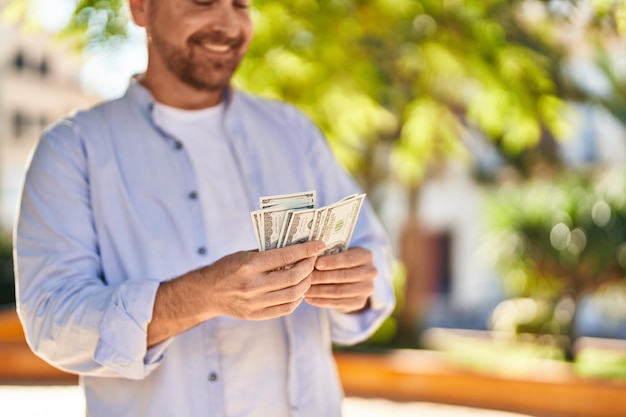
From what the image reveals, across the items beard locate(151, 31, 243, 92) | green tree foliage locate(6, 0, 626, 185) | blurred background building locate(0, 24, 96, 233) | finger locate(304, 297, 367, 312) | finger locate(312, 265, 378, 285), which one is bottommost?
finger locate(304, 297, 367, 312)

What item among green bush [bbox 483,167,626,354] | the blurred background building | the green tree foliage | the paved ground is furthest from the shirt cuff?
the blurred background building

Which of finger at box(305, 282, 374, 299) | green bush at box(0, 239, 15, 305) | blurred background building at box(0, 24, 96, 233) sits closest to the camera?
finger at box(305, 282, 374, 299)

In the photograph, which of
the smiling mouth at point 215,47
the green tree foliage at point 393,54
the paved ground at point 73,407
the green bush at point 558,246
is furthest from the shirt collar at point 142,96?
the green bush at point 558,246

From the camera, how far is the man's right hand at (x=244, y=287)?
1.76 metres

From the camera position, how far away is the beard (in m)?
2.26

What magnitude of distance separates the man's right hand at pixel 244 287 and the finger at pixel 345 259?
0.06 meters

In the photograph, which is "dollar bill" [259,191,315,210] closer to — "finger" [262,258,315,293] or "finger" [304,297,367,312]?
"finger" [262,258,315,293]

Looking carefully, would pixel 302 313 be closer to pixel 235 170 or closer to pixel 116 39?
pixel 235 170

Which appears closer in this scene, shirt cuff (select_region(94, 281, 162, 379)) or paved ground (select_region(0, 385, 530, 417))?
shirt cuff (select_region(94, 281, 162, 379))

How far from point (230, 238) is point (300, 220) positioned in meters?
0.53

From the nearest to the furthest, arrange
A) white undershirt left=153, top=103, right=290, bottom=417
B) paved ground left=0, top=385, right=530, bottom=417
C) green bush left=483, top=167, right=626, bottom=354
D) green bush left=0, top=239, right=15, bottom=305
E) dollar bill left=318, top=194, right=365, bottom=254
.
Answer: dollar bill left=318, top=194, right=365, bottom=254 → white undershirt left=153, top=103, right=290, bottom=417 → paved ground left=0, top=385, right=530, bottom=417 → green bush left=483, top=167, right=626, bottom=354 → green bush left=0, top=239, right=15, bottom=305

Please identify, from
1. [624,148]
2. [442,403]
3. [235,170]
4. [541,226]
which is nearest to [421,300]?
[541,226]

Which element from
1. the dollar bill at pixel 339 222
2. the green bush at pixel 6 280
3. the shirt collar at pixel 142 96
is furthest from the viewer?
the green bush at pixel 6 280

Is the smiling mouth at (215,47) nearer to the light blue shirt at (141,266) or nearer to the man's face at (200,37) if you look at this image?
the man's face at (200,37)
